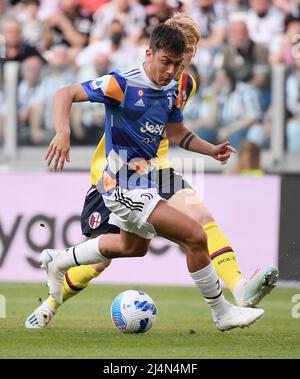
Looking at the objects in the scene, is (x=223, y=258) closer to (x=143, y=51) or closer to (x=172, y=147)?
(x=172, y=147)

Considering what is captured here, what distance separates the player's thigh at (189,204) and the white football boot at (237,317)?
95cm

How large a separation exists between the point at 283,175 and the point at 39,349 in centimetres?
615

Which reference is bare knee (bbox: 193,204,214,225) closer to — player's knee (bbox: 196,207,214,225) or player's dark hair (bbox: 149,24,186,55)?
player's knee (bbox: 196,207,214,225)

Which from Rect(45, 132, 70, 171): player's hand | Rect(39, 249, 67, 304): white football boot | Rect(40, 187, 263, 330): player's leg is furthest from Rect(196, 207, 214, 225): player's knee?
Rect(45, 132, 70, 171): player's hand

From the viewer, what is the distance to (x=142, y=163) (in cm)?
733

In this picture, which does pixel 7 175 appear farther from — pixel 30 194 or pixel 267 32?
pixel 267 32

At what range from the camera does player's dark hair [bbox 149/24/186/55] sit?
690 cm

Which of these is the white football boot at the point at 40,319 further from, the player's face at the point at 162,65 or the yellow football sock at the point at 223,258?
the player's face at the point at 162,65

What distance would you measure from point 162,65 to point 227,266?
1713 mm

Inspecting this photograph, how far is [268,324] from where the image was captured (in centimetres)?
817

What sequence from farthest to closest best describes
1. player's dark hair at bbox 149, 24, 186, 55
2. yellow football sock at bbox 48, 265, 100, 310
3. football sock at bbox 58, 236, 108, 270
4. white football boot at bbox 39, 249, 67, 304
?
yellow football sock at bbox 48, 265, 100, 310 < white football boot at bbox 39, 249, 67, 304 < football sock at bbox 58, 236, 108, 270 < player's dark hair at bbox 149, 24, 186, 55

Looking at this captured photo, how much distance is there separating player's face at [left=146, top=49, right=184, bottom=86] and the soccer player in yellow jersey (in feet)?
2.31
